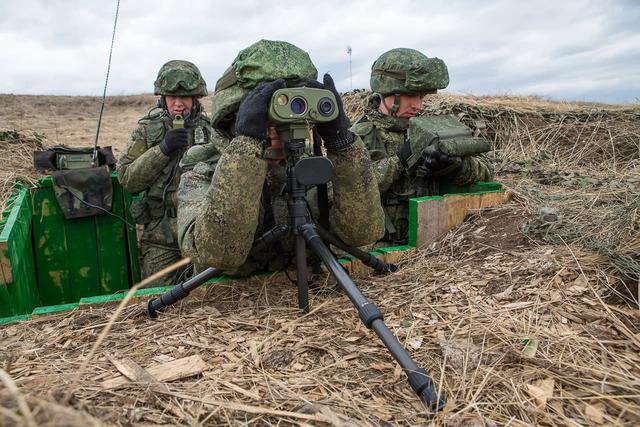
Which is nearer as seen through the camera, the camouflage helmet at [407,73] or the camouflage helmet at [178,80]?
the camouflage helmet at [407,73]

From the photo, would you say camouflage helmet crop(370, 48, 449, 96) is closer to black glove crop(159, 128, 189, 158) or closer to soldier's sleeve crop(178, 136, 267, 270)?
black glove crop(159, 128, 189, 158)

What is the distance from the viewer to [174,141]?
400 centimetres

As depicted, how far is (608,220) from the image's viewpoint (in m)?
2.43

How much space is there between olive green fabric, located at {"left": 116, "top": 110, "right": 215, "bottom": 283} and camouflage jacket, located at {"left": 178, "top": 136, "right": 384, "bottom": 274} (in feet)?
6.14

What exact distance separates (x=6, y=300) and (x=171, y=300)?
0.94 metres

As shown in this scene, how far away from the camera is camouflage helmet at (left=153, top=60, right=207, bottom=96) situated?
14.0 feet

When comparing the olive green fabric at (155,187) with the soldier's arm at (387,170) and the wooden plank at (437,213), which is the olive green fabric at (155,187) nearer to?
the soldier's arm at (387,170)

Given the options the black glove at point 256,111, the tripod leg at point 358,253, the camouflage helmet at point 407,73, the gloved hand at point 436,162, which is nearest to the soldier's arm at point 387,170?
the gloved hand at point 436,162

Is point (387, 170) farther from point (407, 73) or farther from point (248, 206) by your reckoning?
point (248, 206)

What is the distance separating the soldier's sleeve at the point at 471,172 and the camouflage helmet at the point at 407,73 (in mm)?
559

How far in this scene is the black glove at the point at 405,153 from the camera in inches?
135

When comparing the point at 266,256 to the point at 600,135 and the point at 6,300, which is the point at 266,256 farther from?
the point at 600,135

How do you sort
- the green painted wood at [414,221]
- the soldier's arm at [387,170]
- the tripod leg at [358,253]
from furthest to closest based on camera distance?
the soldier's arm at [387,170]
the green painted wood at [414,221]
the tripod leg at [358,253]

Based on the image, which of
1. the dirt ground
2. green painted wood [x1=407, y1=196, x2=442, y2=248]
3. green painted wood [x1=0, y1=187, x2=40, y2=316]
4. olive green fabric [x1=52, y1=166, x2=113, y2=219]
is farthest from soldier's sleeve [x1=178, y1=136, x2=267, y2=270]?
the dirt ground
